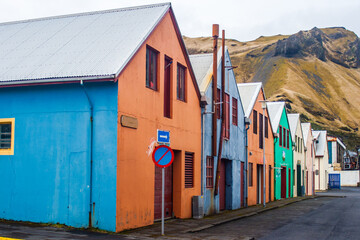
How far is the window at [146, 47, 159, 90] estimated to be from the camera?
1558cm

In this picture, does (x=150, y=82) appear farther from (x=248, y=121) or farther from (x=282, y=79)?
(x=282, y=79)

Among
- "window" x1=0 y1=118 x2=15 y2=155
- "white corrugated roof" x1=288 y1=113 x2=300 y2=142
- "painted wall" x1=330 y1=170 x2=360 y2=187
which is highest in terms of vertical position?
"white corrugated roof" x1=288 y1=113 x2=300 y2=142

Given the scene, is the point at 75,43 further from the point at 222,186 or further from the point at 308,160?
the point at 308,160

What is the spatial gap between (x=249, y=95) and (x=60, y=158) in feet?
60.4

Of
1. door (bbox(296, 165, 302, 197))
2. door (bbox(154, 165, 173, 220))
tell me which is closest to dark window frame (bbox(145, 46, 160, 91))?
door (bbox(154, 165, 173, 220))

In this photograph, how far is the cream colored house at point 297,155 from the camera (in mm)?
44938

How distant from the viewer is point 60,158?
44.8ft

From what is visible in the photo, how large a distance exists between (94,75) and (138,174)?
3.21 metres

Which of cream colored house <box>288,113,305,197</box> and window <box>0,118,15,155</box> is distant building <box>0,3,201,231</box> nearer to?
window <box>0,118,15,155</box>

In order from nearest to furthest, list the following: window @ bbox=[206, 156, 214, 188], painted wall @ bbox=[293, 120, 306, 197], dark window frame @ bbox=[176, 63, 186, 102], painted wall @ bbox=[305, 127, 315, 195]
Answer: dark window frame @ bbox=[176, 63, 186, 102], window @ bbox=[206, 156, 214, 188], painted wall @ bbox=[293, 120, 306, 197], painted wall @ bbox=[305, 127, 315, 195]

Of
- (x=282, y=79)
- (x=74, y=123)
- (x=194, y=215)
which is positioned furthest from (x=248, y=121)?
(x=282, y=79)

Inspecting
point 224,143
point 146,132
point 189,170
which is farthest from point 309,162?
point 146,132

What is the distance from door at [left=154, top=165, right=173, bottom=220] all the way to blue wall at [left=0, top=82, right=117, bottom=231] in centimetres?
319

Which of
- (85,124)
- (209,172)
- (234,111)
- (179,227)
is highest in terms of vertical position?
(234,111)
